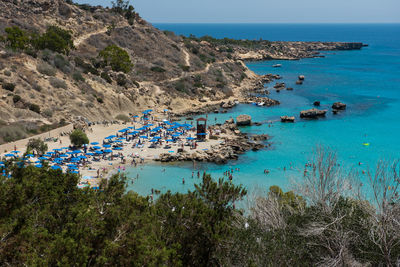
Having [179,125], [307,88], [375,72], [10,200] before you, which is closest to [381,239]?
[10,200]

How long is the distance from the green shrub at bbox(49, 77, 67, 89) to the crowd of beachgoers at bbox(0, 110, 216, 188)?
8.13 m

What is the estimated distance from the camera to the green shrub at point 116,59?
61375 millimetres

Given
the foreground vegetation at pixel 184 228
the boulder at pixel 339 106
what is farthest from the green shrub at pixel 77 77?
the boulder at pixel 339 106

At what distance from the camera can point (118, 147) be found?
123 feet

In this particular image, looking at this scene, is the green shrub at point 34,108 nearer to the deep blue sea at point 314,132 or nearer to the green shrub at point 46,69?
the green shrub at point 46,69

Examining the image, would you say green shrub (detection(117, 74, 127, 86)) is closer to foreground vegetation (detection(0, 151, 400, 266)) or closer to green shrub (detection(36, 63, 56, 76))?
green shrub (detection(36, 63, 56, 76))

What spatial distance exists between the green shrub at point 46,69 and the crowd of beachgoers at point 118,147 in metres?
11.0

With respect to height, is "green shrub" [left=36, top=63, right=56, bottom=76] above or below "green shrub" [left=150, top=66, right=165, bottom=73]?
above

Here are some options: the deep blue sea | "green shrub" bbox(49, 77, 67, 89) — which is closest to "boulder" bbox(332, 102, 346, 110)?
the deep blue sea

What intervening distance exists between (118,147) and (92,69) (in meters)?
24.7

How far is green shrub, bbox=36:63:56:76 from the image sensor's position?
48.0m

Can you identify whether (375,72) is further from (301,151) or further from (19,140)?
(19,140)

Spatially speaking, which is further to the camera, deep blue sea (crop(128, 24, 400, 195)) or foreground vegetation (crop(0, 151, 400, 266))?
deep blue sea (crop(128, 24, 400, 195))

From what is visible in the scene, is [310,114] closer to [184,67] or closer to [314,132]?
[314,132]
